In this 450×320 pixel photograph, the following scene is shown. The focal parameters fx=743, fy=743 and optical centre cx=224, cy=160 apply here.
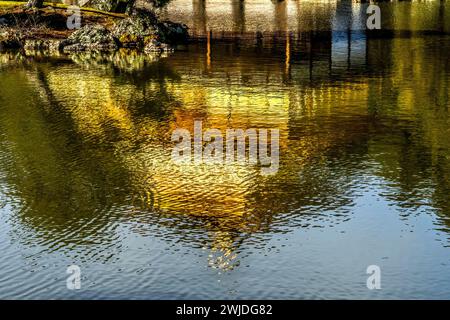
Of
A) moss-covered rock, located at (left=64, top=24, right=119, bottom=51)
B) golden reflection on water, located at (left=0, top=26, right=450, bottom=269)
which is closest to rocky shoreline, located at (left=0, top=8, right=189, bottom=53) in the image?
moss-covered rock, located at (left=64, top=24, right=119, bottom=51)

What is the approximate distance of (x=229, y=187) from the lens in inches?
1086

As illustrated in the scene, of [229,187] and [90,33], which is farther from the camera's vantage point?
[90,33]

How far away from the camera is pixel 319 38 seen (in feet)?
217

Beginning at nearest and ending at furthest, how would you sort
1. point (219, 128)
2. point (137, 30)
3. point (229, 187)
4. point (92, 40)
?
point (229, 187)
point (219, 128)
point (92, 40)
point (137, 30)

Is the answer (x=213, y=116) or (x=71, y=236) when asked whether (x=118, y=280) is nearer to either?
(x=71, y=236)

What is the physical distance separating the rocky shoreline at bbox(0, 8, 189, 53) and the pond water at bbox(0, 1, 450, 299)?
1297cm

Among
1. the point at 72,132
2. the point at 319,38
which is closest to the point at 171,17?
the point at 319,38

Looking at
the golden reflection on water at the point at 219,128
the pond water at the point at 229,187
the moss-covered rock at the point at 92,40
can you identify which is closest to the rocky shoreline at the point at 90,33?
the moss-covered rock at the point at 92,40

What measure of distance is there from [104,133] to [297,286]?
1884 cm

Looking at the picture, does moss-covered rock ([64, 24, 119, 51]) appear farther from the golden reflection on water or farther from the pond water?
the pond water

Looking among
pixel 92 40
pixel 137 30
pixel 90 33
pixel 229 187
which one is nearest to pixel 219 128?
pixel 229 187

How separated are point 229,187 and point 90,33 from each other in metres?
42.5

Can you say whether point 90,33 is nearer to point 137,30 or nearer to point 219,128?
point 137,30

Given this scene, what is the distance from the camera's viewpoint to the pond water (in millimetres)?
20469
